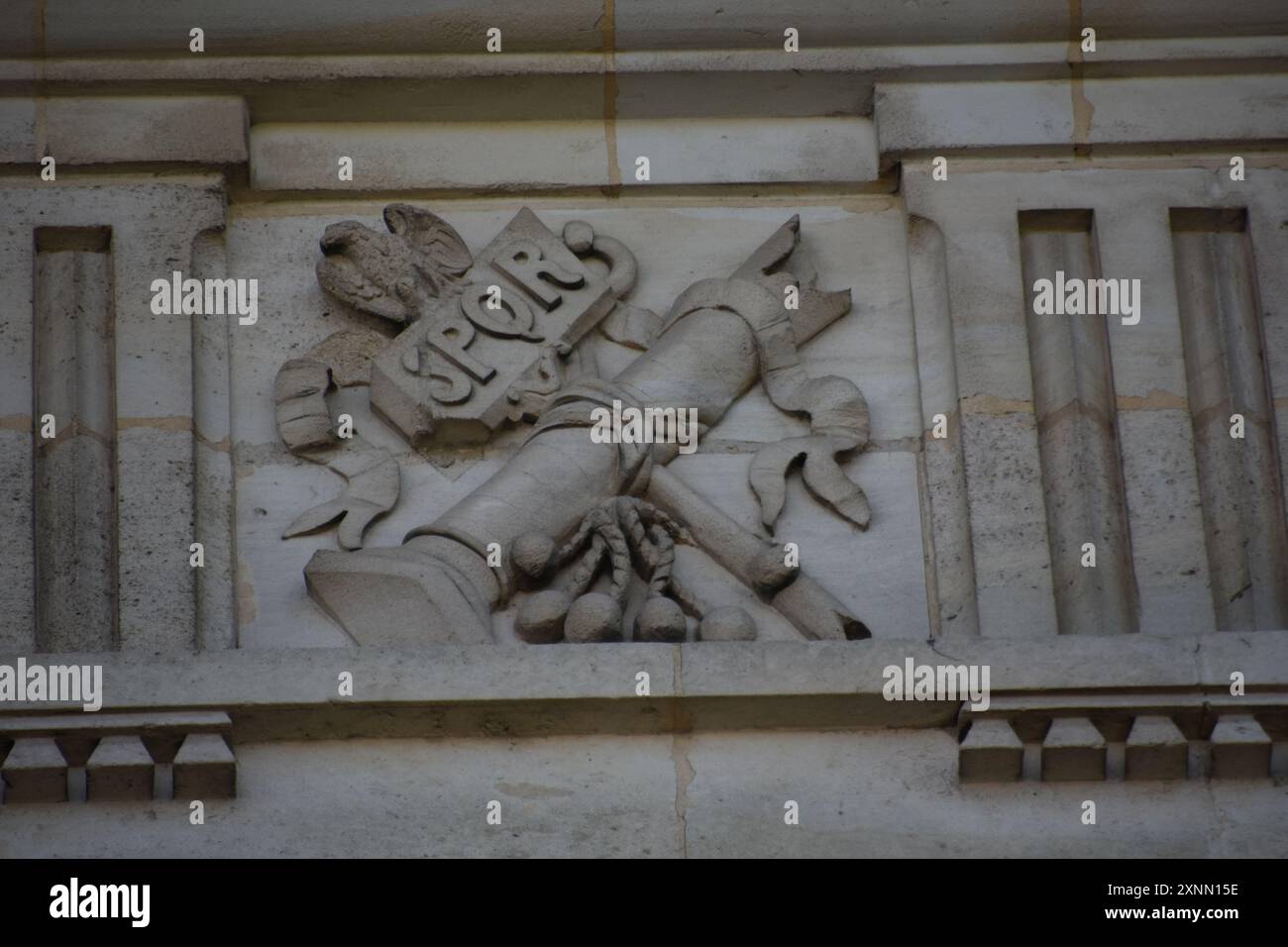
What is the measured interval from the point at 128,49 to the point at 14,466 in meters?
1.07

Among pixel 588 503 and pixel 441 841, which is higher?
pixel 588 503

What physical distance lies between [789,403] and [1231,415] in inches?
37.9

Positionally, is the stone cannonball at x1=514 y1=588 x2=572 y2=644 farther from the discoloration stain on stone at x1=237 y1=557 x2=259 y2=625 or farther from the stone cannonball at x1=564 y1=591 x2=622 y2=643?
the discoloration stain on stone at x1=237 y1=557 x2=259 y2=625

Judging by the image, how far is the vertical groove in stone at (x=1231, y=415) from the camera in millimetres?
6020

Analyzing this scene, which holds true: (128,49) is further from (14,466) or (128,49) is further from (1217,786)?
(1217,786)

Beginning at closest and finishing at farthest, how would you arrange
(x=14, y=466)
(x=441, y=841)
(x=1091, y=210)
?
(x=441, y=841) < (x=14, y=466) < (x=1091, y=210)

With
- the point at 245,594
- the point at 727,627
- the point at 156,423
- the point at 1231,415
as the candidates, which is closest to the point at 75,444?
the point at 156,423

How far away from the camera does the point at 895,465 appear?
6.24m

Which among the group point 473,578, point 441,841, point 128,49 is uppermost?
point 128,49

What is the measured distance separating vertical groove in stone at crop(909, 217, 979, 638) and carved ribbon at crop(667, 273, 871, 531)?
0.15 m

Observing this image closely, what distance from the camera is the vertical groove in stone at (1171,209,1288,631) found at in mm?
6020

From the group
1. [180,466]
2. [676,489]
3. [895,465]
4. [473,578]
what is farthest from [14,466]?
[895,465]

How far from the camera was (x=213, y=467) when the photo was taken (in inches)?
243

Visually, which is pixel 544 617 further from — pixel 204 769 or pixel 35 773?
pixel 35 773
